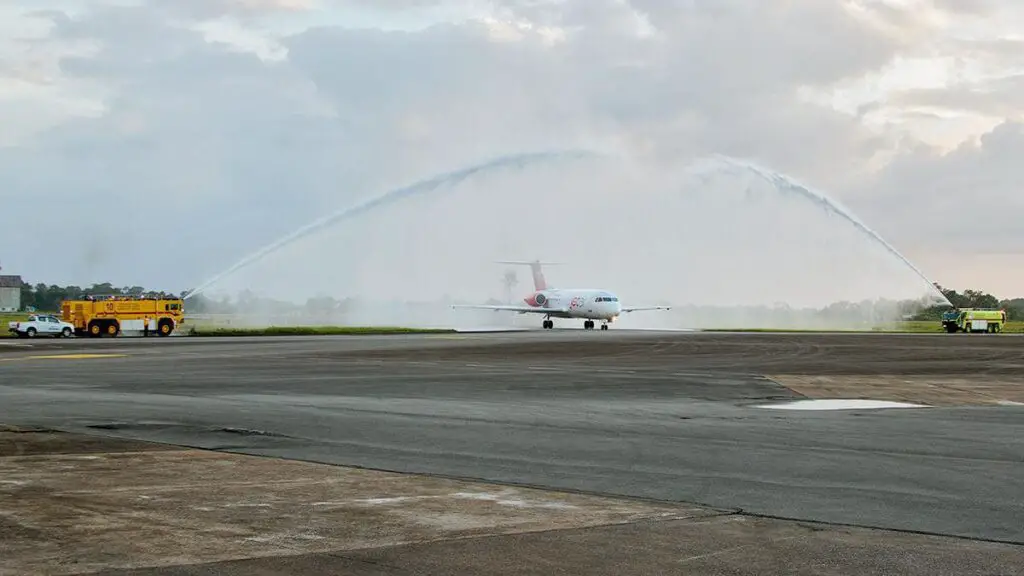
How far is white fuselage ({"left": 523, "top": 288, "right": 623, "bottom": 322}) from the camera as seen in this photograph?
99.8 m

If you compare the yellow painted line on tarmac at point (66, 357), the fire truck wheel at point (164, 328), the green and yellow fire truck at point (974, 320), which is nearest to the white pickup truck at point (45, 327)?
the fire truck wheel at point (164, 328)

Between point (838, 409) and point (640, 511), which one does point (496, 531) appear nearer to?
point (640, 511)

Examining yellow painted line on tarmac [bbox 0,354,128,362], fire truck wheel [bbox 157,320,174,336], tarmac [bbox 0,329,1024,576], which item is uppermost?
fire truck wheel [bbox 157,320,174,336]

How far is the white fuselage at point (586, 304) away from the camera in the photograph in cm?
9975

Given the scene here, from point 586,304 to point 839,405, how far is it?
7624 cm

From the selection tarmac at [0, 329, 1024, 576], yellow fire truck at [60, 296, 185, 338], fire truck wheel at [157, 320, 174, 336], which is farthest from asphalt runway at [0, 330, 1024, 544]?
fire truck wheel at [157, 320, 174, 336]

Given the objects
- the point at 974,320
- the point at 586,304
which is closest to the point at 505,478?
the point at 586,304

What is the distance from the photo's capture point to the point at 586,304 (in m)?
101

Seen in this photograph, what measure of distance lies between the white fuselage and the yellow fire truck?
36.8 meters

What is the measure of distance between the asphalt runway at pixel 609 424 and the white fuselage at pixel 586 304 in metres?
58.1

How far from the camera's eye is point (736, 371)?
36.3 metres

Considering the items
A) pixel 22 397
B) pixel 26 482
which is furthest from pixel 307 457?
pixel 22 397

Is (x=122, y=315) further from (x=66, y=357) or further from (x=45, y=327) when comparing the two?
(x=66, y=357)

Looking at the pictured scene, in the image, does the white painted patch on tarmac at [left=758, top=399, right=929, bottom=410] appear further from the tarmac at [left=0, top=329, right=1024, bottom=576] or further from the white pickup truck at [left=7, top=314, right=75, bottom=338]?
the white pickup truck at [left=7, top=314, right=75, bottom=338]
